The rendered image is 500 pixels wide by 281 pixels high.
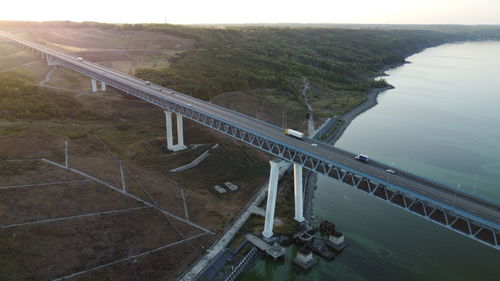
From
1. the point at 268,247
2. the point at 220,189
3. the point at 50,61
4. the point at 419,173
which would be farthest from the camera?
the point at 50,61

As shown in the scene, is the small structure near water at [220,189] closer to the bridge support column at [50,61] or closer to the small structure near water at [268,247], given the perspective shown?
the small structure near water at [268,247]

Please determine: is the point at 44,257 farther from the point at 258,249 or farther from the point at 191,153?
the point at 191,153

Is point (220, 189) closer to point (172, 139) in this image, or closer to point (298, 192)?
point (298, 192)

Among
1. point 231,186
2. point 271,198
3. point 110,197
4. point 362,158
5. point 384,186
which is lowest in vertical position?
point 231,186

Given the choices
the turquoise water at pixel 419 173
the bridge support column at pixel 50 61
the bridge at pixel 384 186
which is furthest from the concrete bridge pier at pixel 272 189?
the bridge support column at pixel 50 61

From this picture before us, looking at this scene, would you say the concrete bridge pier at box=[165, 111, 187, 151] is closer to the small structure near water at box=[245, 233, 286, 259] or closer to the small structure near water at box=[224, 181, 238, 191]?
the small structure near water at box=[224, 181, 238, 191]

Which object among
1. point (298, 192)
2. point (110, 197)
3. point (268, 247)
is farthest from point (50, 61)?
point (268, 247)

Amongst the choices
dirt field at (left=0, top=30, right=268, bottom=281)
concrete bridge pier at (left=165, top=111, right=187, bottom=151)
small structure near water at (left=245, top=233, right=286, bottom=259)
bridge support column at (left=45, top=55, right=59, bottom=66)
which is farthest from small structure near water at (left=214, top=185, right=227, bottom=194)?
bridge support column at (left=45, top=55, right=59, bottom=66)
